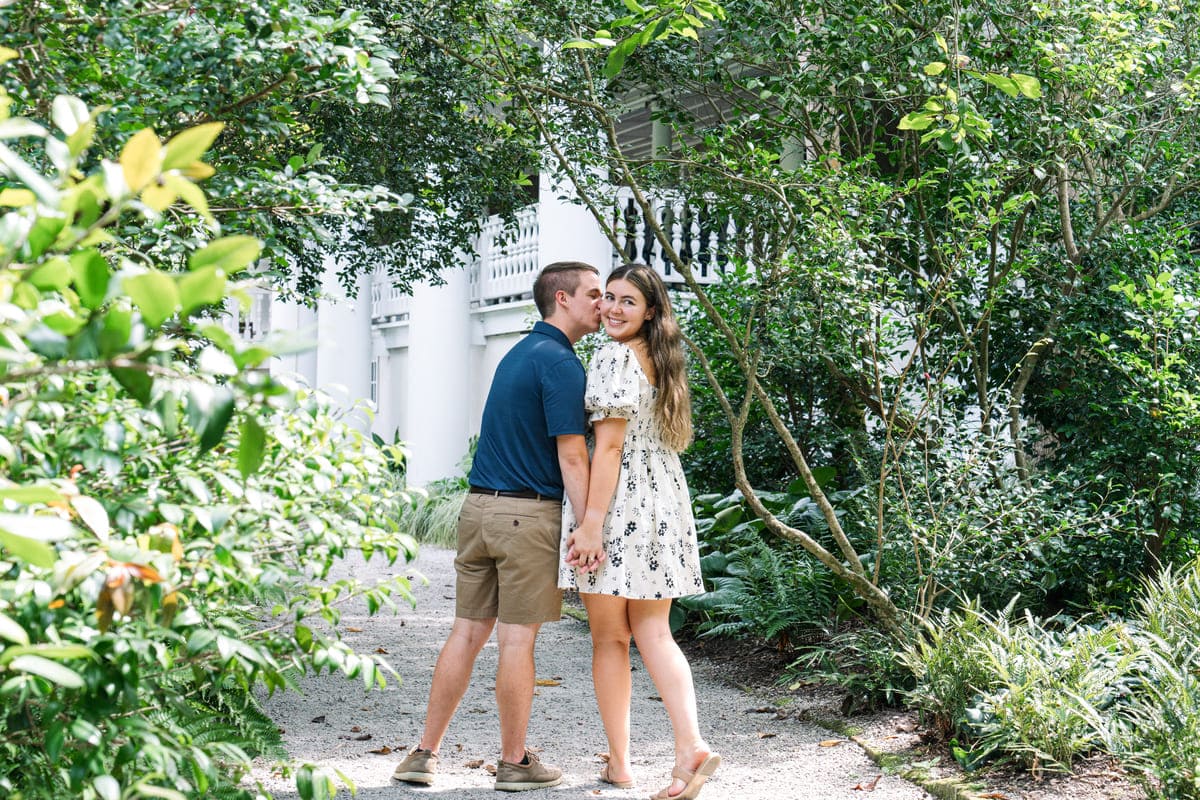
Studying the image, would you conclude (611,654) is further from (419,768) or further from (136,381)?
(136,381)

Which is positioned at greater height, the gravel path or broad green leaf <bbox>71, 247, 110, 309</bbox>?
broad green leaf <bbox>71, 247, 110, 309</bbox>

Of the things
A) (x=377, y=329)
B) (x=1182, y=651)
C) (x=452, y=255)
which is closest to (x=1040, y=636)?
(x=1182, y=651)

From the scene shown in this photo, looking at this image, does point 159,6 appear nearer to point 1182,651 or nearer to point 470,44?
point 470,44

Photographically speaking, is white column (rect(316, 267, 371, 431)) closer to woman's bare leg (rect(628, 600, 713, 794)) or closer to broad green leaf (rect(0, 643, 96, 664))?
woman's bare leg (rect(628, 600, 713, 794))

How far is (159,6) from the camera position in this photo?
3.49 m

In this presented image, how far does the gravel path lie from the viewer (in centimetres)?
453

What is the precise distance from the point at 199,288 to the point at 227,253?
11cm

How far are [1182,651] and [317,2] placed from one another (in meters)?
4.27

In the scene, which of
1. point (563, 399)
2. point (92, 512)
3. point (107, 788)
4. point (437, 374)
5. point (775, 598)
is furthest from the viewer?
point (437, 374)

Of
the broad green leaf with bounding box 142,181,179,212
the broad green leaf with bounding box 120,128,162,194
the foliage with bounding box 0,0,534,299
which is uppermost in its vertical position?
the foliage with bounding box 0,0,534,299

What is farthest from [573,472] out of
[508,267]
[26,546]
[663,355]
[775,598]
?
[508,267]

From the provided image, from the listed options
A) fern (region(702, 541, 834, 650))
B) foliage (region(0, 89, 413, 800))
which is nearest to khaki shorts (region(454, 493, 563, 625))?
foliage (region(0, 89, 413, 800))

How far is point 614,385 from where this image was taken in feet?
14.0

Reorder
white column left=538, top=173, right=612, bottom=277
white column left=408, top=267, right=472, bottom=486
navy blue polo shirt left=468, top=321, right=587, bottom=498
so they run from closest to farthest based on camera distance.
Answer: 1. navy blue polo shirt left=468, top=321, right=587, bottom=498
2. white column left=538, top=173, right=612, bottom=277
3. white column left=408, top=267, right=472, bottom=486
